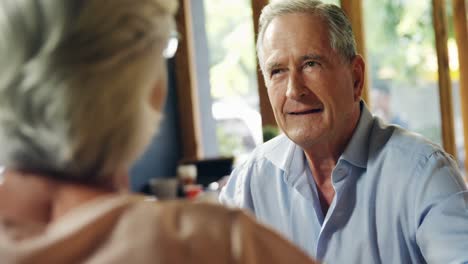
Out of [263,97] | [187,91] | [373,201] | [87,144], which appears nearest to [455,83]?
[263,97]

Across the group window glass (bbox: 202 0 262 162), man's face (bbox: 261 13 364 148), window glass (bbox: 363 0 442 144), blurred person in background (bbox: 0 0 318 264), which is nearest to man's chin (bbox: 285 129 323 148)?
man's face (bbox: 261 13 364 148)

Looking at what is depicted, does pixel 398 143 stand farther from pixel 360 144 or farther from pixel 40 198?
pixel 40 198

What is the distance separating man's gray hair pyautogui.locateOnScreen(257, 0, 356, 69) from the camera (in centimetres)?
197

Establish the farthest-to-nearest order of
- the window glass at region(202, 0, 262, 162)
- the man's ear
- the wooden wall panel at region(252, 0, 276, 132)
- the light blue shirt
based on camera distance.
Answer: the window glass at region(202, 0, 262, 162) → the wooden wall panel at region(252, 0, 276, 132) → the man's ear → the light blue shirt

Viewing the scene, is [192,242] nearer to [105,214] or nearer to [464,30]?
[105,214]

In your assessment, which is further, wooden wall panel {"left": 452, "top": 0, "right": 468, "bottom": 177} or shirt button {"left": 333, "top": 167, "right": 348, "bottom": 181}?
wooden wall panel {"left": 452, "top": 0, "right": 468, "bottom": 177}

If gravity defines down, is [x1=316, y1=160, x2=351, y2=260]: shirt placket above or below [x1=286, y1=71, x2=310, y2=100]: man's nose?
below

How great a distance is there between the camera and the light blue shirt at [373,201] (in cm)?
167

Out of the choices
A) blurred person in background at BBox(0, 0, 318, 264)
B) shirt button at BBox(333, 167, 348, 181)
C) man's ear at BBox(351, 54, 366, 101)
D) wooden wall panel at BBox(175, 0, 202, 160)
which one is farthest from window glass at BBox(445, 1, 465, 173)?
blurred person in background at BBox(0, 0, 318, 264)

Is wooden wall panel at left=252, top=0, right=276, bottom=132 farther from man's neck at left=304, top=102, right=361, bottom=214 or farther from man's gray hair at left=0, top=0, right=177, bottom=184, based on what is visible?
man's gray hair at left=0, top=0, right=177, bottom=184

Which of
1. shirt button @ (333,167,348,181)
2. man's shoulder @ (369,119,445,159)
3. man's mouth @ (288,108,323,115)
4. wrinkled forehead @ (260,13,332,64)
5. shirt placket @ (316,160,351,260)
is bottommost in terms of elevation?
shirt placket @ (316,160,351,260)

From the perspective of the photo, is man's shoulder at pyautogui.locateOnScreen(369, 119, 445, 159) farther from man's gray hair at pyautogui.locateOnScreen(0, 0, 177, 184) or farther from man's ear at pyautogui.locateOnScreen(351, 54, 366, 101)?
man's gray hair at pyautogui.locateOnScreen(0, 0, 177, 184)

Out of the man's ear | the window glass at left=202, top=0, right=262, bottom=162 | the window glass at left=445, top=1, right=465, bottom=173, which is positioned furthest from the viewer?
the window glass at left=445, top=1, right=465, bottom=173

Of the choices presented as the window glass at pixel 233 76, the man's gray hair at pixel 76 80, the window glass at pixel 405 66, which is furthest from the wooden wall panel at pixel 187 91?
the man's gray hair at pixel 76 80
